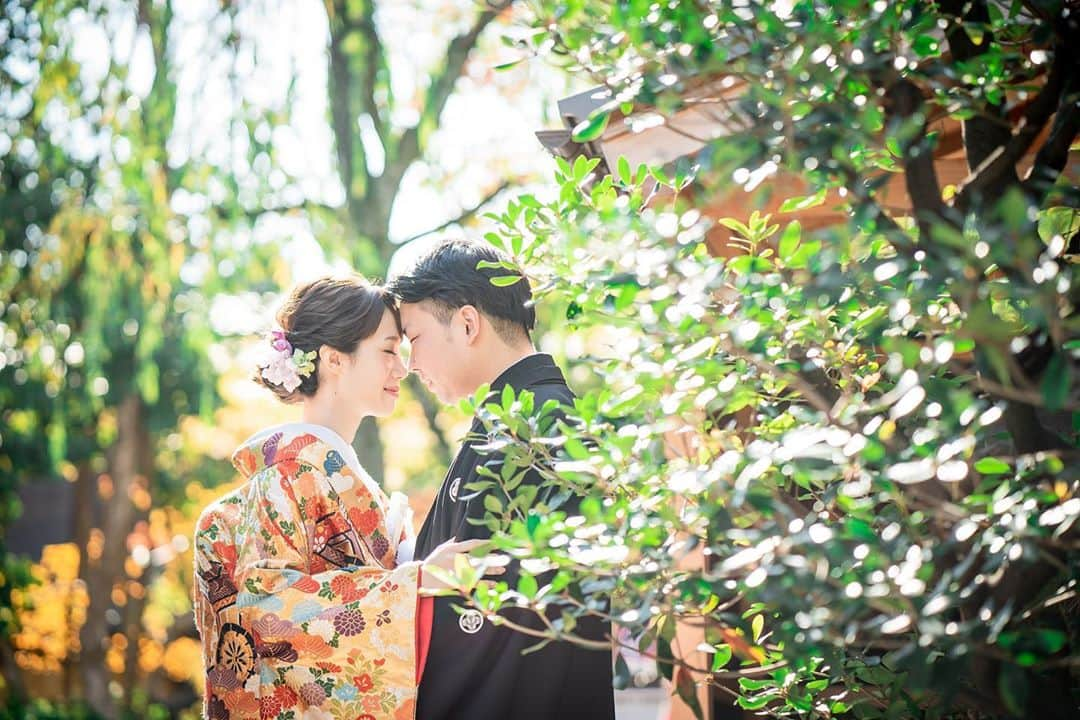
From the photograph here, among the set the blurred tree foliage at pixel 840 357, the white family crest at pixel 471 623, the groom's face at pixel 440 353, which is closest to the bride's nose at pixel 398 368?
the groom's face at pixel 440 353

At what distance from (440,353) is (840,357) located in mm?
1114

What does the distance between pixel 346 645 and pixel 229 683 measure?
29 cm

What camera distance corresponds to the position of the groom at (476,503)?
229cm

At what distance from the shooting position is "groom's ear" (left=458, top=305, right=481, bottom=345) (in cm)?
254

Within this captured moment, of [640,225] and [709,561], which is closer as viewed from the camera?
[640,225]

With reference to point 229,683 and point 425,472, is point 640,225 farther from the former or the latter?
point 425,472

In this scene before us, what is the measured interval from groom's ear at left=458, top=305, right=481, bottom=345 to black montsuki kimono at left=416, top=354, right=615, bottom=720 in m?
0.27

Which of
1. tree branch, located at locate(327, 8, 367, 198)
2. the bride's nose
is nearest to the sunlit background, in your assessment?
tree branch, located at locate(327, 8, 367, 198)

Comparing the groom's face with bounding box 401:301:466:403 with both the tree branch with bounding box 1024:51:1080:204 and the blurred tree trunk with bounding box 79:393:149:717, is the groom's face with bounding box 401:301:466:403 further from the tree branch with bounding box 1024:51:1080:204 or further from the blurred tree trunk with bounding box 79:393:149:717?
the blurred tree trunk with bounding box 79:393:149:717

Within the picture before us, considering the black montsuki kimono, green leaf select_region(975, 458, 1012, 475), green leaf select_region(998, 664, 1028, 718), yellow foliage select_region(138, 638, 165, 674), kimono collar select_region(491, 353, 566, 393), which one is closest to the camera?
green leaf select_region(998, 664, 1028, 718)

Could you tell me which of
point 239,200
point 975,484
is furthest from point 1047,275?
point 239,200

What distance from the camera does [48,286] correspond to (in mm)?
9055

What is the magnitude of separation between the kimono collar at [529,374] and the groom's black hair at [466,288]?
0.07 metres

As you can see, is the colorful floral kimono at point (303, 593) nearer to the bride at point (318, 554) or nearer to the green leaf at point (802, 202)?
the bride at point (318, 554)
